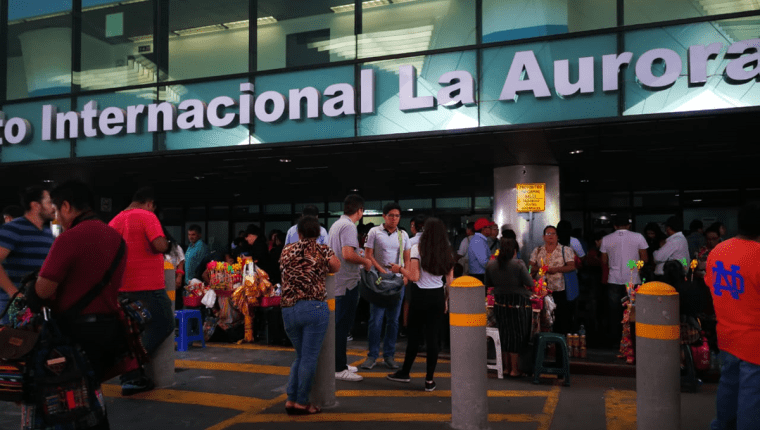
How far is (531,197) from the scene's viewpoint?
13.8 metres

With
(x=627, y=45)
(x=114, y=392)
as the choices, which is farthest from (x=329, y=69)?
(x=114, y=392)

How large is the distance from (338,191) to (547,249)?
494 inches

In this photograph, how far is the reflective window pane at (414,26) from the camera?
12.5 meters

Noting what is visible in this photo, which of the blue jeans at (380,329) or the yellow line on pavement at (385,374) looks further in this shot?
the blue jeans at (380,329)

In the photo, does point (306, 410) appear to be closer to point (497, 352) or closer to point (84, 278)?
point (84, 278)

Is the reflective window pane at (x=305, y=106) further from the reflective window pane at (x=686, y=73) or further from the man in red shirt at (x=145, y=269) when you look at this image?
the man in red shirt at (x=145, y=269)

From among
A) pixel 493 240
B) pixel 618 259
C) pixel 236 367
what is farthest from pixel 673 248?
pixel 236 367

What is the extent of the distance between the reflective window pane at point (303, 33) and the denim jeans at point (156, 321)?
763 centimetres

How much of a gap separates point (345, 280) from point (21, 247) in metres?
3.44

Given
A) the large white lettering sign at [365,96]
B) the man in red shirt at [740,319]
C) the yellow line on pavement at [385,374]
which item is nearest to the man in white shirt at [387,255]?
the yellow line on pavement at [385,374]

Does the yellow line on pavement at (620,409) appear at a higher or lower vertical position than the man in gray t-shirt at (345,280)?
lower

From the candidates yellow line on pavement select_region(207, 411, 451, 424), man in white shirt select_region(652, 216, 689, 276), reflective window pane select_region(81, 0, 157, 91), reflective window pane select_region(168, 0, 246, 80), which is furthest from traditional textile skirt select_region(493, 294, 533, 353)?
reflective window pane select_region(81, 0, 157, 91)

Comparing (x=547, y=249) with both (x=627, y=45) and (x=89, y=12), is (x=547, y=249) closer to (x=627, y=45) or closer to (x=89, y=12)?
(x=627, y=45)

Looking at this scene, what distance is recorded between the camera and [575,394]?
7102 mm
